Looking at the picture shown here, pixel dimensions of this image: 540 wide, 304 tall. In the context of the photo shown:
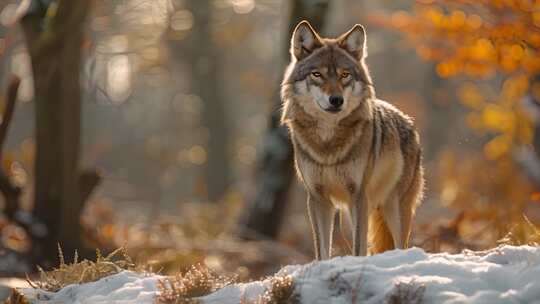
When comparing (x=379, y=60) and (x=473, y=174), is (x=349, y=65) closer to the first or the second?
(x=473, y=174)

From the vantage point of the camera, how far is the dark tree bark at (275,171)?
11.4 metres

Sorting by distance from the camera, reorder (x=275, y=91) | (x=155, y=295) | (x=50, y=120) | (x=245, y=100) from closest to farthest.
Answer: (x=155, y=295) → (x=50, y=120) → (x=275, y=91) → (x=245, y=100)

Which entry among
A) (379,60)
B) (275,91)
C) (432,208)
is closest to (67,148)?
(275,91)

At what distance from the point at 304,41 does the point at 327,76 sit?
55cm

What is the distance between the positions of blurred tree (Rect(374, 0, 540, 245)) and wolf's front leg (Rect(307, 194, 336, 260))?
2.65 meters

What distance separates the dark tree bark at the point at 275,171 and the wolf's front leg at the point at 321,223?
14.9 ft

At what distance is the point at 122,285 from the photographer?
20.0ft

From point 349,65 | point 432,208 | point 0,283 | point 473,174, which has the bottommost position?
point 432,208

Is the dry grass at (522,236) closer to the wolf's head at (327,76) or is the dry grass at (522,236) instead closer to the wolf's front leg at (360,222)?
the wolf's front leg at (360,222)

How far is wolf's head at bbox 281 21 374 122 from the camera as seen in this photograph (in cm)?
665

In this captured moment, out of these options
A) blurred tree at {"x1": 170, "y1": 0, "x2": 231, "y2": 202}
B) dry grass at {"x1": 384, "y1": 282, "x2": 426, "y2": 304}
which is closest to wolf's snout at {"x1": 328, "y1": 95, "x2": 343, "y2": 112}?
dry grass at {"x1": 384, "y1": 282, "x2": 426, "y2": 304}

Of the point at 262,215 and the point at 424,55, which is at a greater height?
the point at 424,55

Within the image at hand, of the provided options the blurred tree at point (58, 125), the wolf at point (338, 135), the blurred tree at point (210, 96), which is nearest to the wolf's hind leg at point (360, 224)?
the wolf at point (338, 135)

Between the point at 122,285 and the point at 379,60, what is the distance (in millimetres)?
44460
